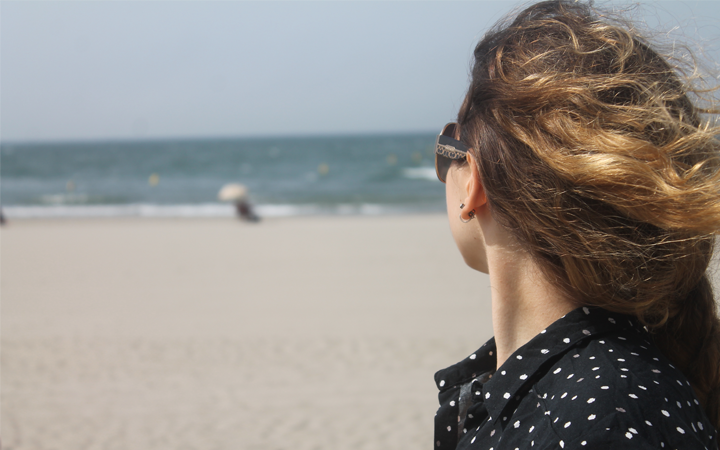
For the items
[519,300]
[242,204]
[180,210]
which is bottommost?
[519,300]

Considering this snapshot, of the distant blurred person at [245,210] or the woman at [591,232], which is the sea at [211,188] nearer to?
the distant blurred person at [245,210]

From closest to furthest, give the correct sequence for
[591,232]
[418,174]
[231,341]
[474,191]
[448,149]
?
1. [591,232]
2. [474,191]
3. [448,149]
4. [231,341]
5. [418,174]

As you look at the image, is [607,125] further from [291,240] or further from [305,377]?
[291,240]

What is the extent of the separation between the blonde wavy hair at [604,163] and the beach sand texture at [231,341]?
12.0 feet

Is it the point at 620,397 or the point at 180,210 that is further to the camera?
the point at 180,210

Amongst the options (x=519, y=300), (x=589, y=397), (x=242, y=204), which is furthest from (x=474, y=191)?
(x=242, y=204)

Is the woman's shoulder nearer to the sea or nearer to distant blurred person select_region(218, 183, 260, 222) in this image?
distant blurred person select_region(218, 183, 260, 222)

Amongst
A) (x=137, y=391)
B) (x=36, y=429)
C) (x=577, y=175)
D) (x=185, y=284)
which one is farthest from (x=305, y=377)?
(x=577, y=175)

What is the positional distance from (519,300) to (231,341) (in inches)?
234

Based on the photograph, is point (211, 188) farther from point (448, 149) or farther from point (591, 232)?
point (591, 232)

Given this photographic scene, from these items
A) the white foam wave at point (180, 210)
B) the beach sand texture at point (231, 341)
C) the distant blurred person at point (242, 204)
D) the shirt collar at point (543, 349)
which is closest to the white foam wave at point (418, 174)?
the white foam wave at point (180, 210)

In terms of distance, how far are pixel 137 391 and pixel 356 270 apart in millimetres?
5199

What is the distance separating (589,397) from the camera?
88cm

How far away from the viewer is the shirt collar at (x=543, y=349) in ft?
3.43
